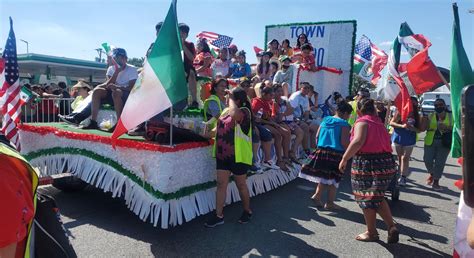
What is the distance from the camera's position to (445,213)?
5418 mm

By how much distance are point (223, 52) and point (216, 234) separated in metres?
5.53

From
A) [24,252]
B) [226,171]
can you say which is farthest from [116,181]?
[24,252]

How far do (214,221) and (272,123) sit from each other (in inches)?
97.8

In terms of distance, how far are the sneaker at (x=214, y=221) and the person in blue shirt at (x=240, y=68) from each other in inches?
207

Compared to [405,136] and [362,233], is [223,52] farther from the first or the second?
[362,233]

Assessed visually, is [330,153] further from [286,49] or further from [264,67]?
[286,49]

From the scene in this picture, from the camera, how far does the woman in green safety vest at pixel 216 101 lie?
5.01 meters

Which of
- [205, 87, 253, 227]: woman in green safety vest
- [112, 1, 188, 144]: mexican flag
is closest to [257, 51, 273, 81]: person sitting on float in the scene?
[205, 87, 253, 227]: woman in green safety vest

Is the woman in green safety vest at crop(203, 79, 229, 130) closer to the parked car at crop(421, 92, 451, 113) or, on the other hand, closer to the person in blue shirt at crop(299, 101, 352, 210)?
the person in blue shirt at crop(299, 101, 352, 210)

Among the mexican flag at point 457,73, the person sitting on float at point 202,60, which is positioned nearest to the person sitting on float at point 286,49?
the person sitting on float at point 202,60

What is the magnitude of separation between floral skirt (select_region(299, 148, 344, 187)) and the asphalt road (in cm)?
49

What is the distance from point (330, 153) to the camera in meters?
5.25

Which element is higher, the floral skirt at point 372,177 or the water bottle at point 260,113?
the water bottle at point 260,113

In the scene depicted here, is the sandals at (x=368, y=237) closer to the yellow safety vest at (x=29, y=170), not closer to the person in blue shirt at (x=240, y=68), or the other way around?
the yellow safety vest at (x=29, y=170)
